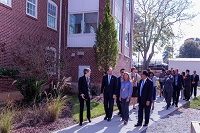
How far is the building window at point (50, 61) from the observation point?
407 inches

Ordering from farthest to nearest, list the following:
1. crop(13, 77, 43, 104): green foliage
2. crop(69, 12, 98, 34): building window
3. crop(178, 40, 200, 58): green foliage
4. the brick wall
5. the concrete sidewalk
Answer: crop(178, 40, 200, 58): green foliage
crop(69, 12, 98, 34): building window
the brick wall
crop(13, 77, 43, 104): green foliage
the concrete sidewalk

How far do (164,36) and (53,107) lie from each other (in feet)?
102

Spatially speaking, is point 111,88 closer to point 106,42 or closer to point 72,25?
point 106,42

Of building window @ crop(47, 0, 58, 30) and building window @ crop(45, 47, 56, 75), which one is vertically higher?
building window @ crop(47, 0, 58, 30)

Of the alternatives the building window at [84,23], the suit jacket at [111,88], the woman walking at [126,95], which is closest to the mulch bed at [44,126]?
the suit jacket at [111,88]

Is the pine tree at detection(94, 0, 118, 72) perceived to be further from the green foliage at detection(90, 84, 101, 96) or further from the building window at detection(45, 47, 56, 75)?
the building window at detection(45, 47, 56, 75)

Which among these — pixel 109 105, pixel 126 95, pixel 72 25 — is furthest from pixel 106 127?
pixel 72 25

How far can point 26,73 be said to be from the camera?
1022 centimetres

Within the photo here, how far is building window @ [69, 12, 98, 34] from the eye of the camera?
15570 mm

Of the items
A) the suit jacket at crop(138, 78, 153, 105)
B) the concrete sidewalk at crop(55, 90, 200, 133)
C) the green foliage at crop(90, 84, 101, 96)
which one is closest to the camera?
the concrete sidewalk at crop(55, 90, 200, 133)

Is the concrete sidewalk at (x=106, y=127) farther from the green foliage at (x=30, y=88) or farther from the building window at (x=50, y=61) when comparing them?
the building window at (x=50, y=61)

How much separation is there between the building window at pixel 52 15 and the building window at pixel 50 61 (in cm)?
462

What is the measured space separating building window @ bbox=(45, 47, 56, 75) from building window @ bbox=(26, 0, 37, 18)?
11.7 ft

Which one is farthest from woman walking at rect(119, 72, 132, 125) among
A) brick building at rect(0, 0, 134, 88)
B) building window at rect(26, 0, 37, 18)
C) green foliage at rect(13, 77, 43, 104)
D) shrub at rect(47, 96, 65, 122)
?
building window at rect(26, 0, 37, 18)
